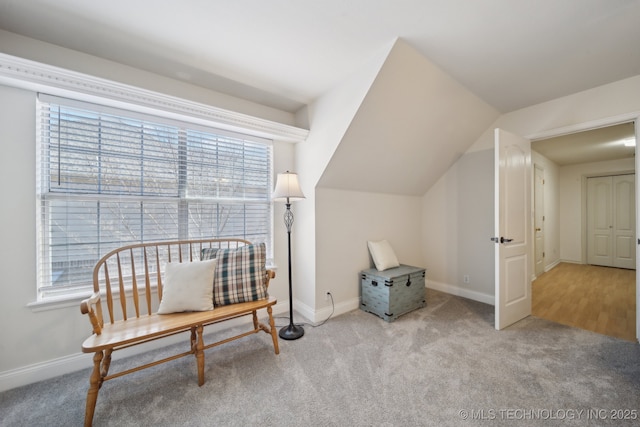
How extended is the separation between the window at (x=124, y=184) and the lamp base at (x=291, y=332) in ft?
3.35

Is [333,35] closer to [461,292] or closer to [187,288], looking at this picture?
[187,288]

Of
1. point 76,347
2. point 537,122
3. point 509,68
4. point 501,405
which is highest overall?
point 509,68

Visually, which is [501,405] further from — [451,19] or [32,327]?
[32,327]

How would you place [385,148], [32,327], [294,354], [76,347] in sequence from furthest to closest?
[385,148], [294,354], [76,347], [32,327]

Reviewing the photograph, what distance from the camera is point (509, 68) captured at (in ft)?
6.90

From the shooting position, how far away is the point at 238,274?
6.69ft

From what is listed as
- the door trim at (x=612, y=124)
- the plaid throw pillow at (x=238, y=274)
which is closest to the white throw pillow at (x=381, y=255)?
the plaid throw pillow at (x=238, y=274)

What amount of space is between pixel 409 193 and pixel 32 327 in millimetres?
3959

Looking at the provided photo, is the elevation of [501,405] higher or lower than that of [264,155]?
lower

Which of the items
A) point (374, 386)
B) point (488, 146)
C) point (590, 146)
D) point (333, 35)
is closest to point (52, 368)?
point (374, 386)

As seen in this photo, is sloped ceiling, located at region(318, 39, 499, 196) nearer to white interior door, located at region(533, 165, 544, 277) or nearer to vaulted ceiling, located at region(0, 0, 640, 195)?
vaulted ceiling, located at region(0, 0, 640, 195)

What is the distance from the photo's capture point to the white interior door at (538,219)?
13.8 feet

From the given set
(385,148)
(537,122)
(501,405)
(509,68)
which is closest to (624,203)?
(537,122)

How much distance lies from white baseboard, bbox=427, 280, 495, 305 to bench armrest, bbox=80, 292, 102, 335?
3.77m
